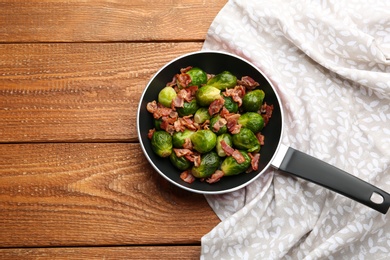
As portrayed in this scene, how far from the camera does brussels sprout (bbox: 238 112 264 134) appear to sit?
1.45 meters

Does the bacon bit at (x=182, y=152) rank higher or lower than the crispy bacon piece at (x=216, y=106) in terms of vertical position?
lower

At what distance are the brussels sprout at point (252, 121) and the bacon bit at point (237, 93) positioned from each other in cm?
4

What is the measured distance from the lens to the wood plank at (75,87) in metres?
1.53

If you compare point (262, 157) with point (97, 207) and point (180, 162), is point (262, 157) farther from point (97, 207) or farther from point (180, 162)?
point (97, 207)

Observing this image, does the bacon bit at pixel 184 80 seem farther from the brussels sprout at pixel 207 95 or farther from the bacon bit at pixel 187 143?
the bacon bit at pixel 187 143

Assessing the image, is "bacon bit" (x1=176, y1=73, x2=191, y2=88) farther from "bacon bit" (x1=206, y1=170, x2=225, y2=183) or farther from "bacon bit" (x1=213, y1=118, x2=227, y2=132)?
"bacon bit" (x1=206, y1=170, x2=225, y2=183)

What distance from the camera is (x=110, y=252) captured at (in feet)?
4.91

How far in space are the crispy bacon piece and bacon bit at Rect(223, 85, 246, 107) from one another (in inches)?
1.2

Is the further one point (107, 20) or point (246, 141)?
point (107, 20)

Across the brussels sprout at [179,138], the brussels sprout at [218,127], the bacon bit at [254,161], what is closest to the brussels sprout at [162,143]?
the brussels sprout at [179,138]

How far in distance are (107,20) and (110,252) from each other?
66cm

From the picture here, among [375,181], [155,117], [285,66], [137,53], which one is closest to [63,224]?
[155,117]

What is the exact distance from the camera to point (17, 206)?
150 centimetres

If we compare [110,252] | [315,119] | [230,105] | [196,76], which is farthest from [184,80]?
[110,252]
